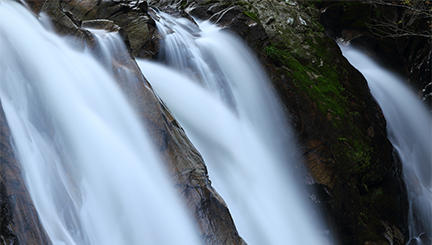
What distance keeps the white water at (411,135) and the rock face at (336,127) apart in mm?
430

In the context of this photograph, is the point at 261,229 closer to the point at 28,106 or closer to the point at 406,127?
the point at 28,106

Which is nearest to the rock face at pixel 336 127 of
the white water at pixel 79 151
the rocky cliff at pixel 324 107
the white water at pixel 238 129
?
the rocky cliff at pixel 324 107

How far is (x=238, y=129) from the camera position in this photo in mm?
7641

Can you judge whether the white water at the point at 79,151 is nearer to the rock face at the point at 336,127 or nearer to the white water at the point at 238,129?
the white water at the point at 238,129

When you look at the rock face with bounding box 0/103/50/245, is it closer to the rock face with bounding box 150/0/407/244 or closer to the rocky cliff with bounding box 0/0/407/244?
the rocky cliff with bounding box 0/0/407/244

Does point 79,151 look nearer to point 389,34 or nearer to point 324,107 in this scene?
point 324,107

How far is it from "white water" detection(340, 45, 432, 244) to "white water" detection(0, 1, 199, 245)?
239 inches

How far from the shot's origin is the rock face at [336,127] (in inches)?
311

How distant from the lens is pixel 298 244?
22.4ft

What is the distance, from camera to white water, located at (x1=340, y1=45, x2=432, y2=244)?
30.4 ft

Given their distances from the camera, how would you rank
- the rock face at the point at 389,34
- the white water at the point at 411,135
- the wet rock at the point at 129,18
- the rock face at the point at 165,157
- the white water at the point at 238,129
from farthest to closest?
the rock face at the point at 389,34, the white water at the point at 411,135, the wet rock at the point at 129,18, the white water at the point at 238,129, the rock face at the point at 165,157

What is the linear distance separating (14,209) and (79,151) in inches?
58.7

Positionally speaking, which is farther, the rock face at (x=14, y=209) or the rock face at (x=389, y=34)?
the rock face at (x=389, y=34)

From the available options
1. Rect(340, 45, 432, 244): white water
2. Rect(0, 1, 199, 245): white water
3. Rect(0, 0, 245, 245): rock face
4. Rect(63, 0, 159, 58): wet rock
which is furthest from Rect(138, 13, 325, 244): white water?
Rect(340, 45, 432, 244): white water
